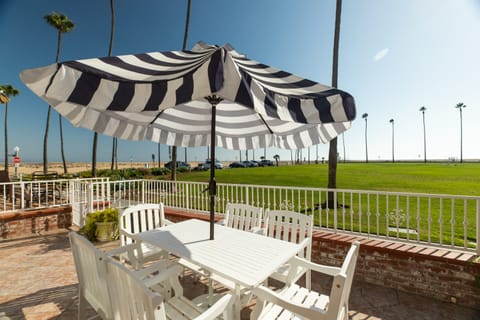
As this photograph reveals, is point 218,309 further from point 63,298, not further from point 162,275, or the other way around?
point 63,298

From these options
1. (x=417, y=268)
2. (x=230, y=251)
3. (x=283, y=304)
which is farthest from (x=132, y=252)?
(x=417, y=268)

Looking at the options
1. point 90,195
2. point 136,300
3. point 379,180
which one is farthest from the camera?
point 379,180

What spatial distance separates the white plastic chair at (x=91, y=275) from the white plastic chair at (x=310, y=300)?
1087mm

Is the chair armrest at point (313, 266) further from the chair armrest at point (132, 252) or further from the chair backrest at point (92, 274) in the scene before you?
the chair armrest at point (132, 252)

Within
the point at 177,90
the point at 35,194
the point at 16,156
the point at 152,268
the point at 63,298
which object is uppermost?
the point at 177,90

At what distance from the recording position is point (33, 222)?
5.71 meters

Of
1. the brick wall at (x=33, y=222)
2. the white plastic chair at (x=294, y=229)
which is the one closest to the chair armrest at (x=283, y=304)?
the white plastic chair at (x=294, y=229)

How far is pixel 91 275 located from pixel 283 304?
1.52 m

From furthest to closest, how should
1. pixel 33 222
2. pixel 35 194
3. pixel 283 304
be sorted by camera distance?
pixel 35 194 → pixel 33 222 → pixel 283 304

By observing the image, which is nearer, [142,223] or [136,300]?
[136,300]

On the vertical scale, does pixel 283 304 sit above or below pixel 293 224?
below

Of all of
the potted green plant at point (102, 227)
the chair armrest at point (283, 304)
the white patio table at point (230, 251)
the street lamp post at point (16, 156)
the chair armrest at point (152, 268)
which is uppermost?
the street lamp post at point (16, 156)

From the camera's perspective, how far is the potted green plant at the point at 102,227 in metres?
5.14

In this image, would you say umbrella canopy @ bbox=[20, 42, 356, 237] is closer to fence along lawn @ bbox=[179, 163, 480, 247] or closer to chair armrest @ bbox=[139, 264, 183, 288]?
chair armrest @ bbox=[139, 264, 183, 288]
